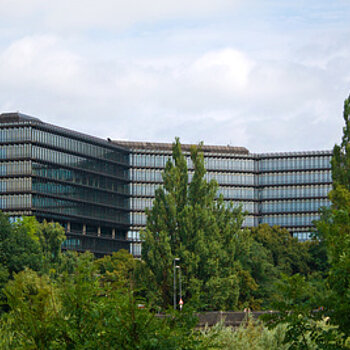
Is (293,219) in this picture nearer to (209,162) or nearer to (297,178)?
(297,178)

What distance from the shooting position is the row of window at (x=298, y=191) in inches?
7028

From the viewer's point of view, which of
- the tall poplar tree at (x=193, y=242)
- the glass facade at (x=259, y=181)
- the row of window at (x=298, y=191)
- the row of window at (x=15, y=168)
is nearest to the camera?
the tall poplar tree at (x=193, y=242)

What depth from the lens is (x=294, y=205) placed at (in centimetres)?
17900

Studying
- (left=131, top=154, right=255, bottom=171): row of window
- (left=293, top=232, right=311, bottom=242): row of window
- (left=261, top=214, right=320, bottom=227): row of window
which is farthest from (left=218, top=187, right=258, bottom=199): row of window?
(left=293, top=232, right=311, bottom=242): row of window

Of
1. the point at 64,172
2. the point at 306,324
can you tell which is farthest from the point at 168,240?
the point at 64,172

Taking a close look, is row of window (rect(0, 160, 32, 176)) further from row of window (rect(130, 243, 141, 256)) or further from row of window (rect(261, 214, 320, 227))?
row of window (rect(261, 214, 320, 227))

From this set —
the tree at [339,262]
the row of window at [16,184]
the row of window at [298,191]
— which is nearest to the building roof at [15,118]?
the row of window at [16,184]

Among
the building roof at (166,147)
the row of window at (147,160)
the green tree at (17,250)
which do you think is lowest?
the green tree at (17,250)

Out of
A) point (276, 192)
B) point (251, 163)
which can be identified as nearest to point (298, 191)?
point (276, 192)

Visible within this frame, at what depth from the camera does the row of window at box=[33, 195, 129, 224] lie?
5738 inches

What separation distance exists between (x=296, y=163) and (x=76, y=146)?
4868cm

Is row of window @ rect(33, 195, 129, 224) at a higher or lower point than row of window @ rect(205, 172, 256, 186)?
lower

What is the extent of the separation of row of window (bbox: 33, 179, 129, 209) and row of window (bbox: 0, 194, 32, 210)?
2.11 m

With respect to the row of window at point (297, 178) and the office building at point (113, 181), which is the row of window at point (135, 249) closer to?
the office building at point (113, 181)
